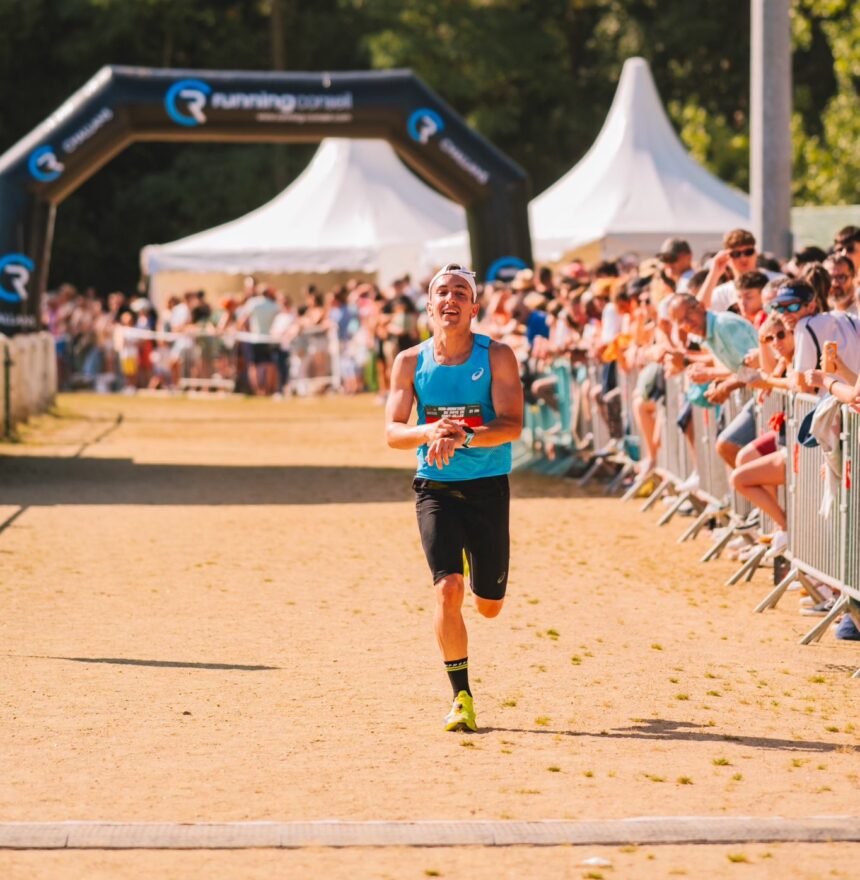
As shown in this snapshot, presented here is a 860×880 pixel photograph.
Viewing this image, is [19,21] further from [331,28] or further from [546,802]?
[546,802]

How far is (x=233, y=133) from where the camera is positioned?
85.3 feet

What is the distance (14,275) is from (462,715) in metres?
18.0

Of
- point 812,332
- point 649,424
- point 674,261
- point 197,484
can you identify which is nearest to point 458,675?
point 812,332

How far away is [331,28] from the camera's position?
57.4 m

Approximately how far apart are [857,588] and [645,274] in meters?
7.28

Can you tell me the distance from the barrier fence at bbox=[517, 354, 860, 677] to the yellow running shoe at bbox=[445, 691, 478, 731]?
2488 mm

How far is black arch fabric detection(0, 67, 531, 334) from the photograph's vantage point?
24.8m

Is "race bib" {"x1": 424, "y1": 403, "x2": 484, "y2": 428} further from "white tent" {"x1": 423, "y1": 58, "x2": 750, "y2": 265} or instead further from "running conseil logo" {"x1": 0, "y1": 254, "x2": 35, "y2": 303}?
"white tent" {"x1": 423, "y1": 58, "x2": 750, "y2": 265}

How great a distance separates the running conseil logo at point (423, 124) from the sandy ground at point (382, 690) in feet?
33.9

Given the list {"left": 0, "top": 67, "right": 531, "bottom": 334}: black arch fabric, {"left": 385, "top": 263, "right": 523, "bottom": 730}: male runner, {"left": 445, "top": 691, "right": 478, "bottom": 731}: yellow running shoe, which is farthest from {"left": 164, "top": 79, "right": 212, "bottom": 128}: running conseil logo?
{"left": 445, "top": 691, "right": 478, "bottom": 731}: yellow running shoe

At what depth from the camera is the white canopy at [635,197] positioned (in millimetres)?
28906

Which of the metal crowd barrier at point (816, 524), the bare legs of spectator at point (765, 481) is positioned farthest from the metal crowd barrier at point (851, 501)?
the bare legs of spectator at point (765, 481)

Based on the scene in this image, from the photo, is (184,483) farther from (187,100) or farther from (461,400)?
(461,400)

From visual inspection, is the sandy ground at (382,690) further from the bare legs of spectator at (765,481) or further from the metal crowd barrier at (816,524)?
the bare legs of spectator at (765,481)
